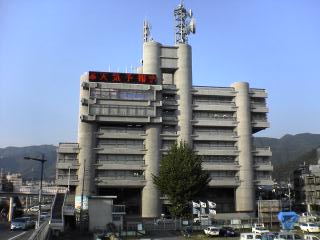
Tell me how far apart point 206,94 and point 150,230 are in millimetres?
50436

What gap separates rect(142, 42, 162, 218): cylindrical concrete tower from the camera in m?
95.5

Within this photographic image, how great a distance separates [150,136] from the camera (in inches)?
3917

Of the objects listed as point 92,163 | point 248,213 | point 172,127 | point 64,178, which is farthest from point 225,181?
point 64,178

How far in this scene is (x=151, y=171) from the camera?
3839 inches

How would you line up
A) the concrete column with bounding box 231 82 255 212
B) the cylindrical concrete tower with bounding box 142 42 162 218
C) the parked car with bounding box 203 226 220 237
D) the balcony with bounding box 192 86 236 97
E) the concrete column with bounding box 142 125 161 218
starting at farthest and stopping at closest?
the balcony with bounding box 192 86 236 97, the concrete column with bounding box 231 82 255 212, the cylindrical concrete tower with bounding box 142 42 162 218, the concrete column with bounding box 142 125 161 218, the parked car with bounding box 203 226 220 237

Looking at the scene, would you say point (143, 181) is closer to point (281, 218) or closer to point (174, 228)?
point (174, 228)

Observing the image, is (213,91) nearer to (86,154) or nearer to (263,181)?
(263,181)

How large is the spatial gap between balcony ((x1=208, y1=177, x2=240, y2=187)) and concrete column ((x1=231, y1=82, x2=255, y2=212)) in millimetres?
1282

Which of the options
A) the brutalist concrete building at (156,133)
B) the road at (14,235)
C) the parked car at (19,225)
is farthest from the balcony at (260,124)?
the road at (14,235)

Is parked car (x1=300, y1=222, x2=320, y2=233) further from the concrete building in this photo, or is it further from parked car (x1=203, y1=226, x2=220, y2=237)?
the concrete building

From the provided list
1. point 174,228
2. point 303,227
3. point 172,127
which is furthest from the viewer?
point 172,127

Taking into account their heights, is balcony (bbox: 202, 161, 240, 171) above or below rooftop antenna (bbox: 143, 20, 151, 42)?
below

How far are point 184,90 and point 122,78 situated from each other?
1594 centimetres

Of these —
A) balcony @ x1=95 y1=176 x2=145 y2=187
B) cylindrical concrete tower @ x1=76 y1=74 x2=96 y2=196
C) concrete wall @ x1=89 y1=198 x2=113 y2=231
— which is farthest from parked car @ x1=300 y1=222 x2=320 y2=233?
cylindrical concrete tower @ x1=76 y1=74 x2=96 y2=196
